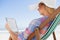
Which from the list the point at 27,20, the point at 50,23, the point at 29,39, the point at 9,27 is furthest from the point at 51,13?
the point at 27,20

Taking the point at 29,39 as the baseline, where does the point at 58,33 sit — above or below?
below

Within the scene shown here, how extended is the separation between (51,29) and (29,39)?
188mm

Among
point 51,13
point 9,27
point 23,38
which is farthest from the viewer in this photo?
point 9,27

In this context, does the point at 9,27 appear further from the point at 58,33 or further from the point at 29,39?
the point at 58,33

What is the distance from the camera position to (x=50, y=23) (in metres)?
1.33

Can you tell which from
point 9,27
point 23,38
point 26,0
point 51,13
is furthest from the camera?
point 26,0

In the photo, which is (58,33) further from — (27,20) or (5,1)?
(5,1)

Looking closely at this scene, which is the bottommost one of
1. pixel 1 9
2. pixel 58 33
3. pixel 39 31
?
pixel 58 33

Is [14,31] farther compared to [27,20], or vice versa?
[27,20]

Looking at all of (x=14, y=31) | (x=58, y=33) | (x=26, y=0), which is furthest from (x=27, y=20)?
(x=14, y=31)

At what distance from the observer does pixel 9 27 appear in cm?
161

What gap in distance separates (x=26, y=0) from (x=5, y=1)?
0.33 meters

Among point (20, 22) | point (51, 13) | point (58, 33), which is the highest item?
point (51, 13)

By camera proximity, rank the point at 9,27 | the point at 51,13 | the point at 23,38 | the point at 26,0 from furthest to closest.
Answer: the point at 26,0, the point at 9,27, the point at 23,38, the point at 51,13
